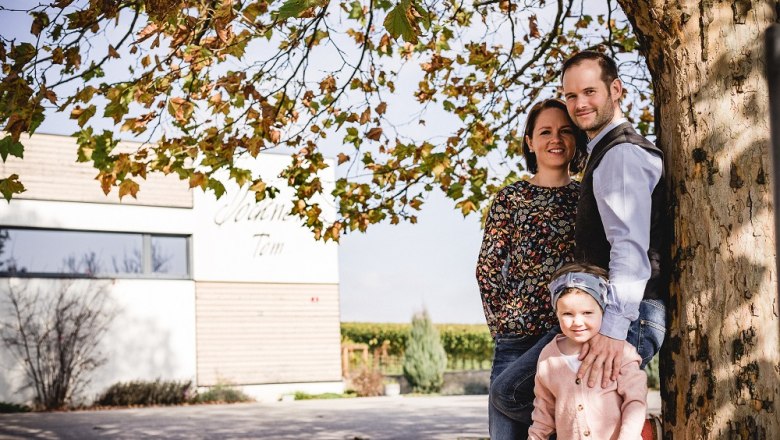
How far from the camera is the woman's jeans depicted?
3754 millimetres

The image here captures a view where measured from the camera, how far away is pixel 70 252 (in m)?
24.6

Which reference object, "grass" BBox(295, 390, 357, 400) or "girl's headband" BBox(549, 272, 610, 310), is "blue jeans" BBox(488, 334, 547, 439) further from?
"grass" BBox(295, 390, 357, 400)

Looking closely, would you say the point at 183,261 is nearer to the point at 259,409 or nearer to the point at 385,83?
the point at 259,409

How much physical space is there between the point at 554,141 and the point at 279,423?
488 inches

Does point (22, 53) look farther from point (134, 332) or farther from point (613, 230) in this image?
point (134, 332)

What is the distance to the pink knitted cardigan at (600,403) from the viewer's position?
3514mm

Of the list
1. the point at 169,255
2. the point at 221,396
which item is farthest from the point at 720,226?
the point at 169,255

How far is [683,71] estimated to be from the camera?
397 centimetres

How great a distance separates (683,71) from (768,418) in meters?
1.48

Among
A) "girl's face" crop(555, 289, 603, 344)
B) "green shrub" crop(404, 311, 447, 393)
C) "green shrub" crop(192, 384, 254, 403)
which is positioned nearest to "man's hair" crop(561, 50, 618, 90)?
"girl's face" crop(555, 289, 603, 344)

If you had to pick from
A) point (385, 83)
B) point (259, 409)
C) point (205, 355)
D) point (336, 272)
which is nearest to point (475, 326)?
point (336, 272)

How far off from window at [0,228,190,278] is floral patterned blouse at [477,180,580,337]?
21.8 meters

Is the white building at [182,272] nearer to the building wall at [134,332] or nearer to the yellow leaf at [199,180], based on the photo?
the building wall at [134,332]

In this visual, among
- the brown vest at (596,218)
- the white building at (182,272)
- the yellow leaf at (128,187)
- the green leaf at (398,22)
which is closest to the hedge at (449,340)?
the white building at (182,272)
